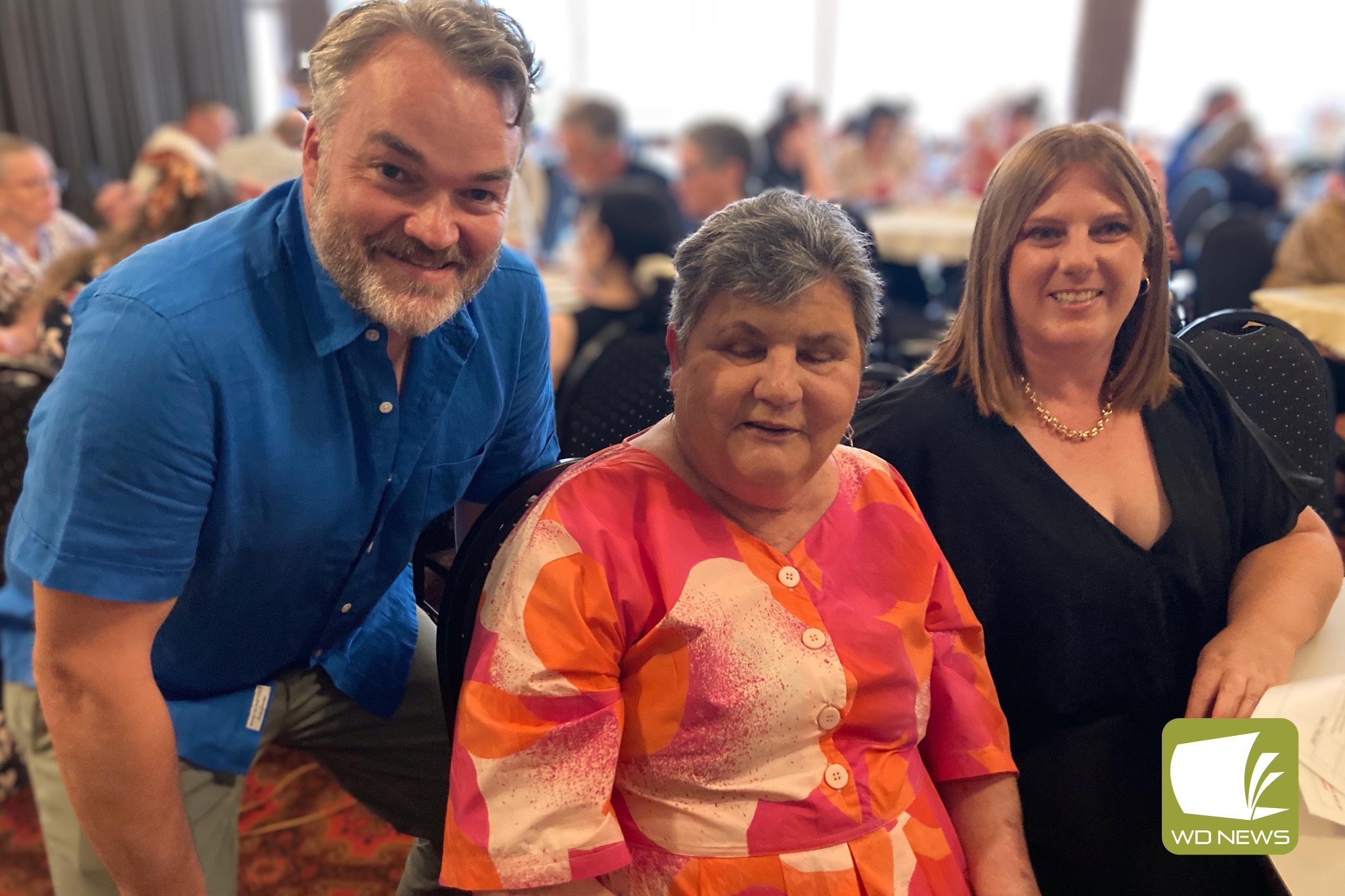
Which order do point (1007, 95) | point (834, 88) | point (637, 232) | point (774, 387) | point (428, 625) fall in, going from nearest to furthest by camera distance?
point (774, 387) < point (428, 625) < point (637, 232) < point (1007, 95) < point (834, 88)

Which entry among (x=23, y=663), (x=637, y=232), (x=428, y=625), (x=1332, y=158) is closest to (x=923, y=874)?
(x=428, y=625)

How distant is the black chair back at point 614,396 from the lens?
1834mm

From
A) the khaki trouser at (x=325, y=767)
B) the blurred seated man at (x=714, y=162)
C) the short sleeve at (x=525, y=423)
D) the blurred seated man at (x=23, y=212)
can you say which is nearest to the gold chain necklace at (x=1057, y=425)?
the short sleeve at (x=525, y=423)

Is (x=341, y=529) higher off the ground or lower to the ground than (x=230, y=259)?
lower

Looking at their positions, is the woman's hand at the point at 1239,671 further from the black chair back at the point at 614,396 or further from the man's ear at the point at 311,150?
the man's ear at the point at 311,150

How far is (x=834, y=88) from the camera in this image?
11.1m

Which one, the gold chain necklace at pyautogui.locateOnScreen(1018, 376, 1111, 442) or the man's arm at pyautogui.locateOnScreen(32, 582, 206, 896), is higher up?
the gold chain necklace at pyautogui.locateOnScreen(1018, 376, 1111, 442)

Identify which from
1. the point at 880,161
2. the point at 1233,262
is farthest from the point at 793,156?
the point at 1233,262

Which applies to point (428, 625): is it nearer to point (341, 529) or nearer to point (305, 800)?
point (341, 529)

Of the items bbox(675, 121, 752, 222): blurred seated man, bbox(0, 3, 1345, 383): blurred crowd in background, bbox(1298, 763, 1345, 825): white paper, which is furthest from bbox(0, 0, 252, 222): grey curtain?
bbox(1298, 763, 1345, 825): white paper

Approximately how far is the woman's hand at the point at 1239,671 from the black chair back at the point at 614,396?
90 centimetres

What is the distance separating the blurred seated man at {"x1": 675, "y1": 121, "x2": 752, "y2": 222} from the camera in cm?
455

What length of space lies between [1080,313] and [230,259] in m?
1.18

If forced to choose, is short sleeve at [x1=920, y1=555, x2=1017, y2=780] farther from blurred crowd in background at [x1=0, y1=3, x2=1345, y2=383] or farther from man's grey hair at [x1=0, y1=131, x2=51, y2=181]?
man's grey hair at [x1=0, y1=131, x2=51, y2=181]
